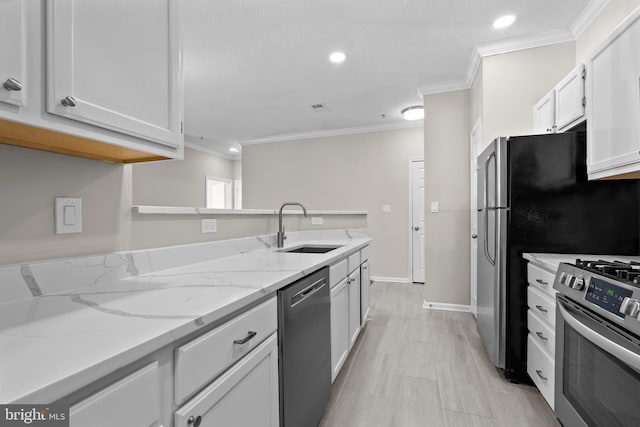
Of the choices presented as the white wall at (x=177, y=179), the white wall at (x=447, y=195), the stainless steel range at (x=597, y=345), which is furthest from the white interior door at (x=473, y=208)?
the white wall at (x=177, y=179)

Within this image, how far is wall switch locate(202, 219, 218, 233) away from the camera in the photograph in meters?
1.72

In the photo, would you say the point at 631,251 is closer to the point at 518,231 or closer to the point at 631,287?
the point at 518,231

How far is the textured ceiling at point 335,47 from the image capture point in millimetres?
2342

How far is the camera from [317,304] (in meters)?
1.57

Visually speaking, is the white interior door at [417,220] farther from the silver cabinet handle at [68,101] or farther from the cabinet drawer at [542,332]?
the silver cabinet handle at [68,101]

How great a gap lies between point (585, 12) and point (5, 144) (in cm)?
348

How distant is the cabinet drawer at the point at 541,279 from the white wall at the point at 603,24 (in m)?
1.50

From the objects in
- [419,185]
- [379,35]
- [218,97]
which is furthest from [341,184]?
[379,35]

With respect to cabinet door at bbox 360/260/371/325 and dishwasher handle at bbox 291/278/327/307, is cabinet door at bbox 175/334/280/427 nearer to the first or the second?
dishwasher handle at bbox 291/278/327/307

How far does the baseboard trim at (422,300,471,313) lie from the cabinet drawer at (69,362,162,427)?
137 inches

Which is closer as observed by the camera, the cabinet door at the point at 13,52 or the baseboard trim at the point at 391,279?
the cabinet door at the point at 13,52

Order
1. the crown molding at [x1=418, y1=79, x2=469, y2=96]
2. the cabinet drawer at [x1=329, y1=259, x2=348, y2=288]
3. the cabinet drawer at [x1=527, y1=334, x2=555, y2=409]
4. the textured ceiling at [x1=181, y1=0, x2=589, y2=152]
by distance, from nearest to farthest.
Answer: the cabinet drawer at [x1=527, y1=334, x2=555, y2=409], the cabinet drawer at [x1=329, y1=259, x2=348, y2=288], the textured ceiling at [x1=181, y1=0, x2=589, y2=152], the crown molding at [x1=418, y1=79, x2=469, y2=96]

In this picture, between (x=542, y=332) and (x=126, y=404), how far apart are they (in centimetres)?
201

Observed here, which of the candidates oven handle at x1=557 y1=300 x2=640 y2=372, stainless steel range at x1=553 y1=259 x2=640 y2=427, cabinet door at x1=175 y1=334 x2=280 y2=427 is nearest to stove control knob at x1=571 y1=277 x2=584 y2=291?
stainless steel range at x1=553 y1=259 x2=640 y2=427
